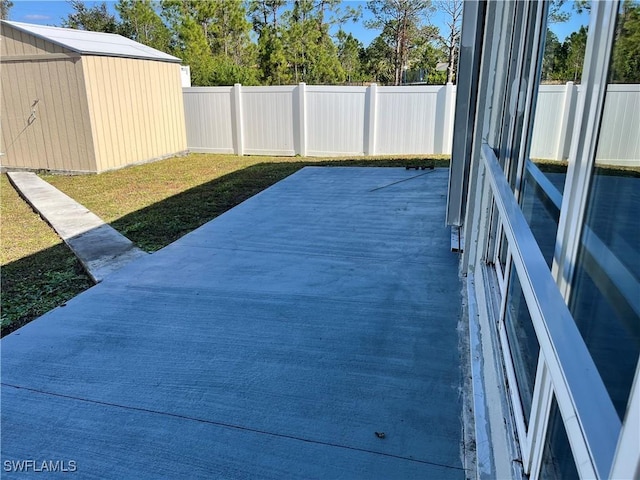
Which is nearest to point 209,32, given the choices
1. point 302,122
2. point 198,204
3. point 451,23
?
point 451,23

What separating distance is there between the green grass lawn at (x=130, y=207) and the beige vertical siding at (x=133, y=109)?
1.36 feet

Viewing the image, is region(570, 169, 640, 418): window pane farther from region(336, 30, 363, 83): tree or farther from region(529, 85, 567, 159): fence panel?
region(336, 30, 363, 83): tree

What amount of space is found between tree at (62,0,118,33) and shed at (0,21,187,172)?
53.7 feet

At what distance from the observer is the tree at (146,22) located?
22359 millimetres

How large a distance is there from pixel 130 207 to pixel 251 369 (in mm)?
5209

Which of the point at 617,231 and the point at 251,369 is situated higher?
the point at 617,231

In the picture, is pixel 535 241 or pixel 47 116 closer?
pixel 535 241

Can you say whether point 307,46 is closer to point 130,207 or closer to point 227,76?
point 227,76

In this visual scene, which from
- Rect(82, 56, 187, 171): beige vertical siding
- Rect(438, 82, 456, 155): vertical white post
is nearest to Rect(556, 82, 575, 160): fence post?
Rect(438, 82, 456, 155): vertical white post

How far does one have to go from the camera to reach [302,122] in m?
12.0

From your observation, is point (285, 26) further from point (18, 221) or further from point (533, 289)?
point (533, 289)

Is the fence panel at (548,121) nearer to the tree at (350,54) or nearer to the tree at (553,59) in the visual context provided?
the tree at (553,59)

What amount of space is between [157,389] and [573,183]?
2.22 meters

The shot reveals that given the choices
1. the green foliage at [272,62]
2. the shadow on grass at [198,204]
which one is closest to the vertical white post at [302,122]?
the shadow on grass at [198,204]
